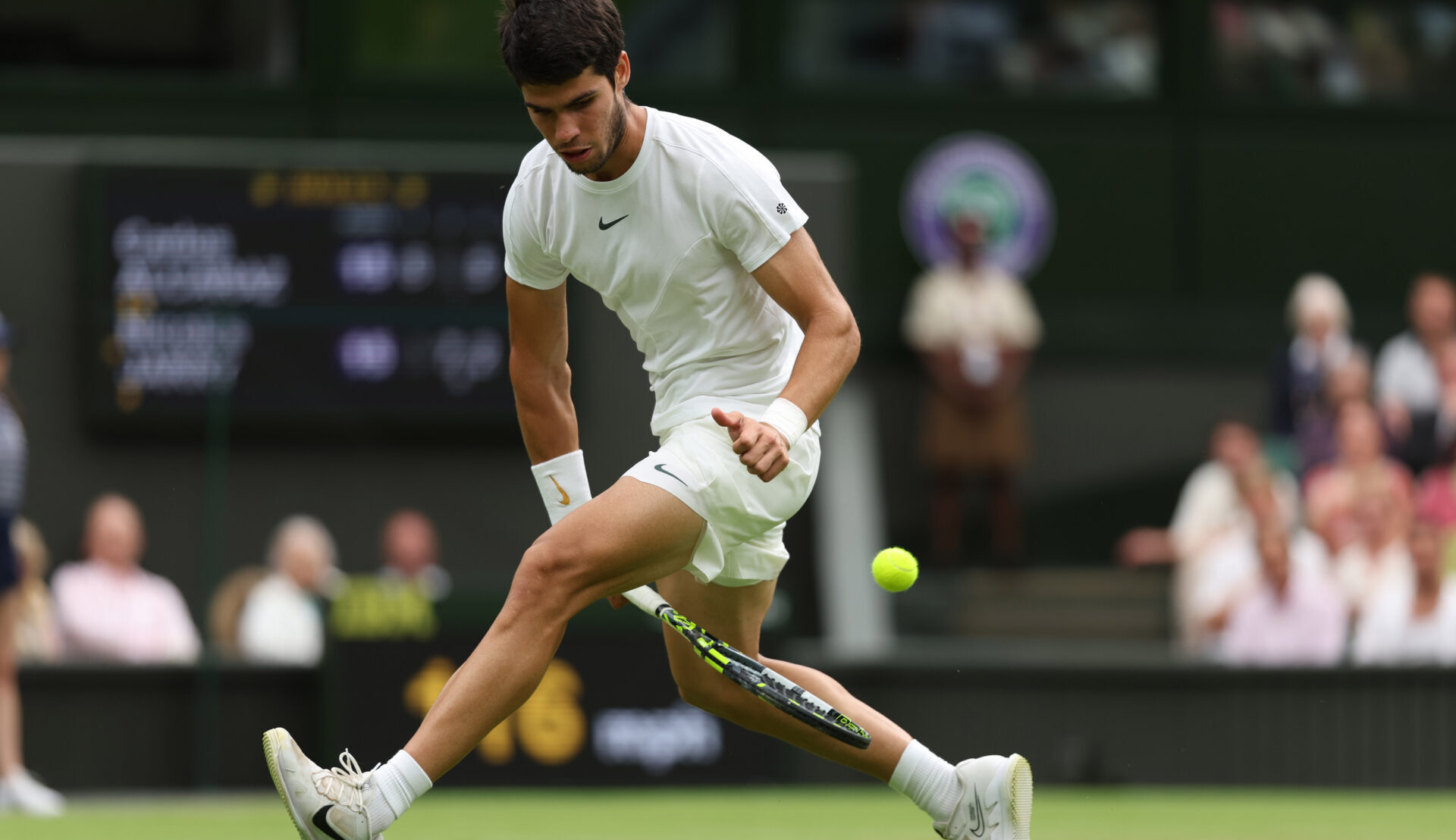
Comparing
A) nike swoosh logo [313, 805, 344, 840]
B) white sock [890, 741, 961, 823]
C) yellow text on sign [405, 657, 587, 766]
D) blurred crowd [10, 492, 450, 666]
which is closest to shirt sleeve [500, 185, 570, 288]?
nike swoosh logo [313, 805, 344, 840]

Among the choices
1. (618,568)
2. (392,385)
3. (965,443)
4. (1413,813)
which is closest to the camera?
(618,568)

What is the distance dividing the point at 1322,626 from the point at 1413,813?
1.92 meters

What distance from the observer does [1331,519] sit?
11078 mm

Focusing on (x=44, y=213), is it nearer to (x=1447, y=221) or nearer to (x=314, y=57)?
(x=314, y=57)

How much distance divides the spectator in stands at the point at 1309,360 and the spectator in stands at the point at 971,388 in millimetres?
1553

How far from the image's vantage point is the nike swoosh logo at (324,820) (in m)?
4.78

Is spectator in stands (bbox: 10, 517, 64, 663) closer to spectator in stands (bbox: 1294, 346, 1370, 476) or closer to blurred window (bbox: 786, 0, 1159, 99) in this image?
blurred window (bbox: 786, 0, 1159, 99)

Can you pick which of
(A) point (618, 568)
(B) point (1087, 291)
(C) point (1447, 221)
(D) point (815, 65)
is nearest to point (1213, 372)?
(B) point (1087, 291)

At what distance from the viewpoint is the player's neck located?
16.9 feet

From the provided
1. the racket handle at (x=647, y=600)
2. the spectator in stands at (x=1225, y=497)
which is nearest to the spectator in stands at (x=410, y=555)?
the spectator in stands at (x=1225, y=497)

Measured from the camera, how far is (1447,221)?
49.2 ft

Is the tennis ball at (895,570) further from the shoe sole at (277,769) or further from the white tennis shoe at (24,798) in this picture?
the white tennis shoe at (24,798)

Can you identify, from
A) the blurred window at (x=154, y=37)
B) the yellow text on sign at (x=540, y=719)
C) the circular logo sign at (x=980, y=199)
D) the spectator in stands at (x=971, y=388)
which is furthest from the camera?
the circular logo sign at (x=980, y=199)

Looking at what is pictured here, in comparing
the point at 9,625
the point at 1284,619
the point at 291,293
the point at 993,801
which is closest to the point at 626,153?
the point at 993,801
